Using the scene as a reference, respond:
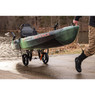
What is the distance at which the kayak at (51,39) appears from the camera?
3.97 meters

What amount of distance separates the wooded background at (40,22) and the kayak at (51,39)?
0.13 meters

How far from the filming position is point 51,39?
13.7ft

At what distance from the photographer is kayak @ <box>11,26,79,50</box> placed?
397 cm

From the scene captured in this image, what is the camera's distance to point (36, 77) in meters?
4.10

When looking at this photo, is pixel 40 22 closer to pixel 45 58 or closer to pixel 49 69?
pixel 45 58

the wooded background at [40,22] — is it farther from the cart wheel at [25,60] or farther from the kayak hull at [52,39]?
the cart wheel at [25,60]

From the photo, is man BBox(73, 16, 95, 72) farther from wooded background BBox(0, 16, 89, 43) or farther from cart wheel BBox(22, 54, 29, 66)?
cart wheel BBox(22, 54, 29, 66)

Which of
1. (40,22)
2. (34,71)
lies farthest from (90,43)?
(34,71)

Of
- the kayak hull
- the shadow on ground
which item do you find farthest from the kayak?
the shadow on ground

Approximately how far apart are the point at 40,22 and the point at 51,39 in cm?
47

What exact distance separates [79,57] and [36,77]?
2.85 feet

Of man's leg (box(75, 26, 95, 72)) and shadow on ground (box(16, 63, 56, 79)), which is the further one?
shadow on ground (box(16, 63, 56, 79))

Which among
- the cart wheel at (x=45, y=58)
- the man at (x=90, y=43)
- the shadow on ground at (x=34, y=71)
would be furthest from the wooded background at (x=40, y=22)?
the shadow on ground at (x=34, y=71)

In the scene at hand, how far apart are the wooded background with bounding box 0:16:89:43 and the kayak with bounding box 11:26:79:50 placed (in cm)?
13
